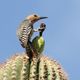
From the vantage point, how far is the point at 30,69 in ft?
24.7

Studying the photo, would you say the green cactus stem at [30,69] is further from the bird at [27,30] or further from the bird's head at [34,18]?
the bird's head at [34,18]

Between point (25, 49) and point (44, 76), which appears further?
point (25, 49)

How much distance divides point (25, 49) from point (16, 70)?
1.75 feet

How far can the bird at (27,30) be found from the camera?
7848 millimetres

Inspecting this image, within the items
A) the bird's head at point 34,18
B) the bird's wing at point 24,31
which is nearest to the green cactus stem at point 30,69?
the bird's wing at point 24,31

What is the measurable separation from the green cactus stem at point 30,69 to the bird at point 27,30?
0.22 m

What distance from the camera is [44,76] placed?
7340mm

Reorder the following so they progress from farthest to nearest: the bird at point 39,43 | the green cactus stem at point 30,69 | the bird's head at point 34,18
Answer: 1. the bird's head at point 34,18
2. the bird at point 39,43
3. the green cactus stem at point 30,69

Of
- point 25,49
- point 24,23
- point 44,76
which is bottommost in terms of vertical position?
point 44,76

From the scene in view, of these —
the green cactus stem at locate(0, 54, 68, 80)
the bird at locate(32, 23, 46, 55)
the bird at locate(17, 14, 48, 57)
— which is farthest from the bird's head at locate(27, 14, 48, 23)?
the green cactus stem at locate(0, 54, 68, 80)

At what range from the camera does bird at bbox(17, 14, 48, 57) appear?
25.7 feet

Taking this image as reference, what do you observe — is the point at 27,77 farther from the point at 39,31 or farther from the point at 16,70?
the point at 39,31

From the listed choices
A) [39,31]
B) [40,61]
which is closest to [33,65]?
[40,61]

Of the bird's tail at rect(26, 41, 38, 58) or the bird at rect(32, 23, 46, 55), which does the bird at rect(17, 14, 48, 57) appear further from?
the bird at rect(32, 23, 46, 55)
